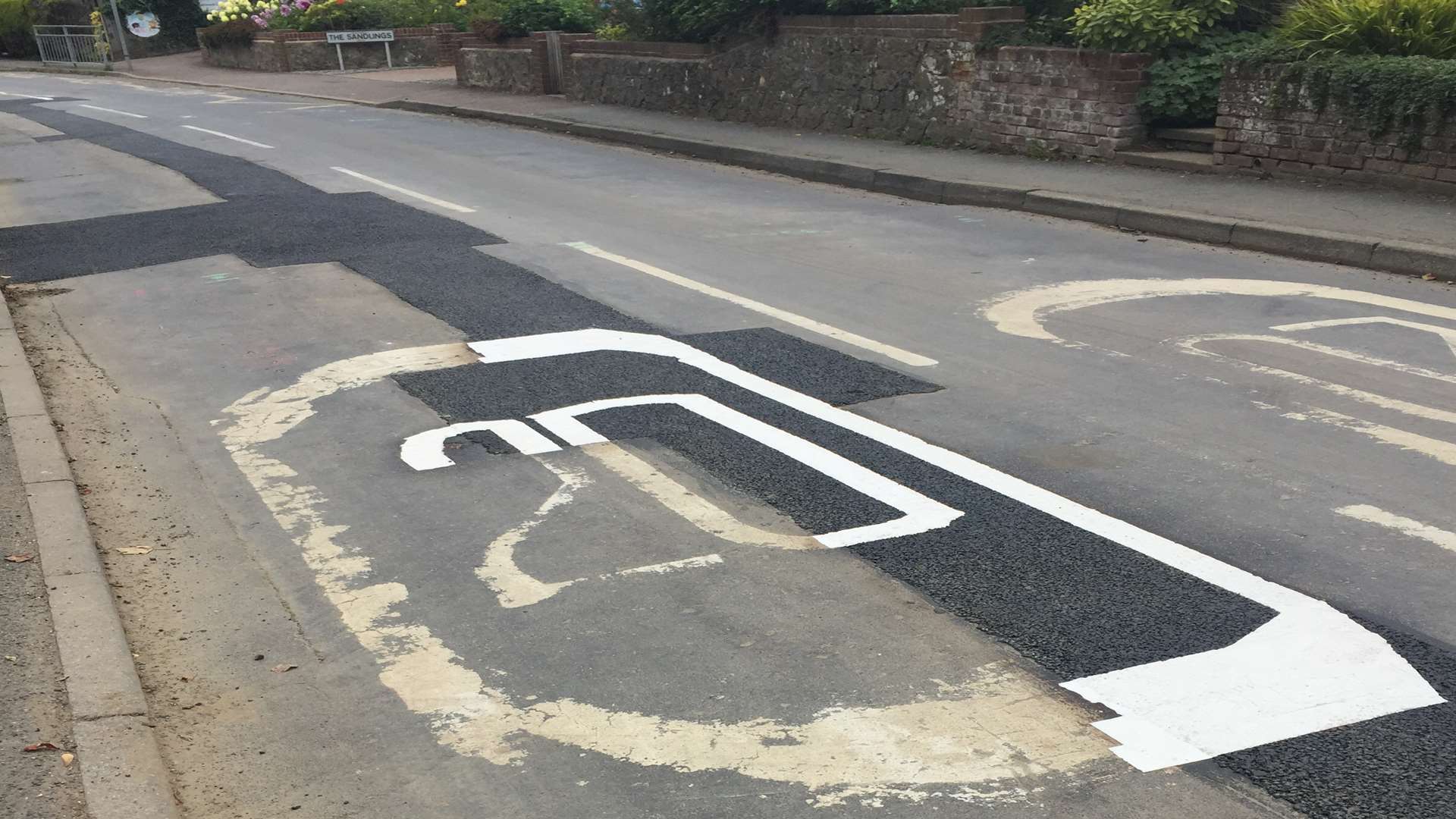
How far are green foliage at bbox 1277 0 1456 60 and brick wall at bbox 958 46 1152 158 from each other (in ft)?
6.05

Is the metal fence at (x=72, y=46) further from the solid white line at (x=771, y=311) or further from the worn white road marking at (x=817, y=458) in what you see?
the worn white road marking at (x=817, y=458)

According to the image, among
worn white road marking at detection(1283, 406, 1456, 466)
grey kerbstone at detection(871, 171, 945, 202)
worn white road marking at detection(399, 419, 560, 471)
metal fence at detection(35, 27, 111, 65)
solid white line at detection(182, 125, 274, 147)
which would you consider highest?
worn white road marking at detection(1283, 406, 1456, 466)

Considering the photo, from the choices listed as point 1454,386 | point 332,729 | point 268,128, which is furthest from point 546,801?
point 268,128

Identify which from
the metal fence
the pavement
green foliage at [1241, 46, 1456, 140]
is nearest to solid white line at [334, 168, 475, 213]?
the pavement

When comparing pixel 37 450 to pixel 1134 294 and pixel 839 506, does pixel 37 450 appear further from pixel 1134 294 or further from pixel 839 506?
pixel 1134 294

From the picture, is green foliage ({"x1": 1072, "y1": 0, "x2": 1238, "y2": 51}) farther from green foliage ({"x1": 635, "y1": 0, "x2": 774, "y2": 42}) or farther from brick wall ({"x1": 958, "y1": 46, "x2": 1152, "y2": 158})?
green foliage ({"x1": 635, "y1": 0, "x2": 774, "y2": 42})

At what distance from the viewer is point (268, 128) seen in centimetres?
2189

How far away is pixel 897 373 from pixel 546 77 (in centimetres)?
2063

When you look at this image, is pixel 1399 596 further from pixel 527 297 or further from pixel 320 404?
pixel 527 297

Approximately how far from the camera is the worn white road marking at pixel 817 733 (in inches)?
142

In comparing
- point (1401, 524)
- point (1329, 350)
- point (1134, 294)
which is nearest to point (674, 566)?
point (1401, 524)

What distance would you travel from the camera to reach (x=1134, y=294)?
924 centimetres

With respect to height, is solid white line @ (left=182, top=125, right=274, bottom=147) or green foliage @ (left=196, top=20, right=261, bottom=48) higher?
solid white line @ (left=182, top=125, right=274, bottom=147)

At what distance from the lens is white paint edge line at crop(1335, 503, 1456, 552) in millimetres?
5004
